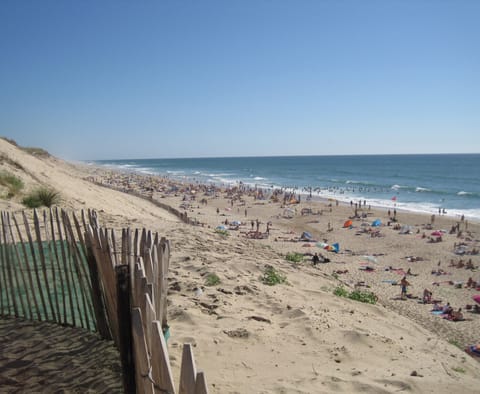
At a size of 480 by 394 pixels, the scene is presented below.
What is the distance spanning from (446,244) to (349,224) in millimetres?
5517

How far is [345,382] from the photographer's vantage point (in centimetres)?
339

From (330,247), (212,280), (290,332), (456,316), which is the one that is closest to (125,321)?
(290,332)

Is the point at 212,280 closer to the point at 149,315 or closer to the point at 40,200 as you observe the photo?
the point at 149,315

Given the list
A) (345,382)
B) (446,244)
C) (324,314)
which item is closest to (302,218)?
(446,244)

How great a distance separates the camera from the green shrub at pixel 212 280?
229 inches

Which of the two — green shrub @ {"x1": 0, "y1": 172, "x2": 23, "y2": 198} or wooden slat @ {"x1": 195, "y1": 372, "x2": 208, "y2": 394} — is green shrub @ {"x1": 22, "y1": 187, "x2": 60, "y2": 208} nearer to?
green shrub @ {"x1": 0, "y1": 172, "x2": 23, "y2": 198}

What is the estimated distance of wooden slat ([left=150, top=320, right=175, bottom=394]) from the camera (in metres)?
1.78

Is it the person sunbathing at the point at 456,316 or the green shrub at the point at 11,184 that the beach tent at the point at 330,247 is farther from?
the green shrub at the point at 11,184

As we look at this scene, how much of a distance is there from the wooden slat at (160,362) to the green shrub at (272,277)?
458 cm

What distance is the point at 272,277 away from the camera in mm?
6609

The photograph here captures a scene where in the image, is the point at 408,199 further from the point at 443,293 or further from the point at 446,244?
the point at 443,293

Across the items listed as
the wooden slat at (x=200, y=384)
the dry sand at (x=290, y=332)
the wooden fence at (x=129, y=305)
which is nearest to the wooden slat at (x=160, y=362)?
the wooden fence at (x=129, y=305)

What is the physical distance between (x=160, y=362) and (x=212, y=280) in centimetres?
407

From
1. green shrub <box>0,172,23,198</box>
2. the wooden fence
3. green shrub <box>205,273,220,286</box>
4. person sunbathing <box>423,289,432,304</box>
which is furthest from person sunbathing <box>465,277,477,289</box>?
green shrub <box>0,172,23,198</box>
